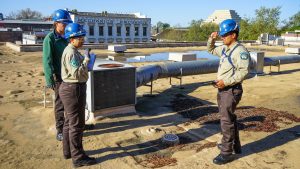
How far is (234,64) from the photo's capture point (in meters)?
3.81

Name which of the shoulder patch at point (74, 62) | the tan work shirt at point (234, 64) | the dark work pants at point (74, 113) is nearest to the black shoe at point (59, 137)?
the dark work pants at point (74, 113)

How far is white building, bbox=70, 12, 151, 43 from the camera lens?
55.4 meters

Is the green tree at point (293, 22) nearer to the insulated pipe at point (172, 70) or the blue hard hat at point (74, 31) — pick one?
the insulated pipe at point (172, 70)

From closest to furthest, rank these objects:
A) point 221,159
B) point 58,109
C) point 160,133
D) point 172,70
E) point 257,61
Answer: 1. point 221,159
2. point 58,109
3. point 160,133
4. point 172,70
5. point 257,61

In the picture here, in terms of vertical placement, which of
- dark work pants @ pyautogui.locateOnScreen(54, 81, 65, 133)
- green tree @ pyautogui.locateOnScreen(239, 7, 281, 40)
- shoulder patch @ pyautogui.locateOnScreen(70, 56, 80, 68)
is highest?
green tree @ pyautogui.locateOnScreen(239, 7, 281, 40)

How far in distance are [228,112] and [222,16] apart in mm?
103379

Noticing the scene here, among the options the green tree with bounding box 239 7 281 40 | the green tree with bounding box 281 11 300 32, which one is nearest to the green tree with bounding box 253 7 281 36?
the green tree with bounding box 239 7 281 40

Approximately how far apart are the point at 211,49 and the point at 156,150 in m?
1.78

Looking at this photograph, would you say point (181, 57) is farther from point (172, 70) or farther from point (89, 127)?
point (89, 127)

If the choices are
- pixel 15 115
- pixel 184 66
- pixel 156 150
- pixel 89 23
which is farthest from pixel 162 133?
pixel 89 23

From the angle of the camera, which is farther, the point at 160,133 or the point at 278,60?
the point at 278,60

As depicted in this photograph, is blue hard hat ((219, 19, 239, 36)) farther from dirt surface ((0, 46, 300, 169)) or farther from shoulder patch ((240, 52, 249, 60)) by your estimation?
dirt surface ((0, 46, 300, 169))

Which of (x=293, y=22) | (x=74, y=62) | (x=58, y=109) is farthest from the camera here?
(x=293, y=22)

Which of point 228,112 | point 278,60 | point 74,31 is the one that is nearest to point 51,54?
point 74,31
